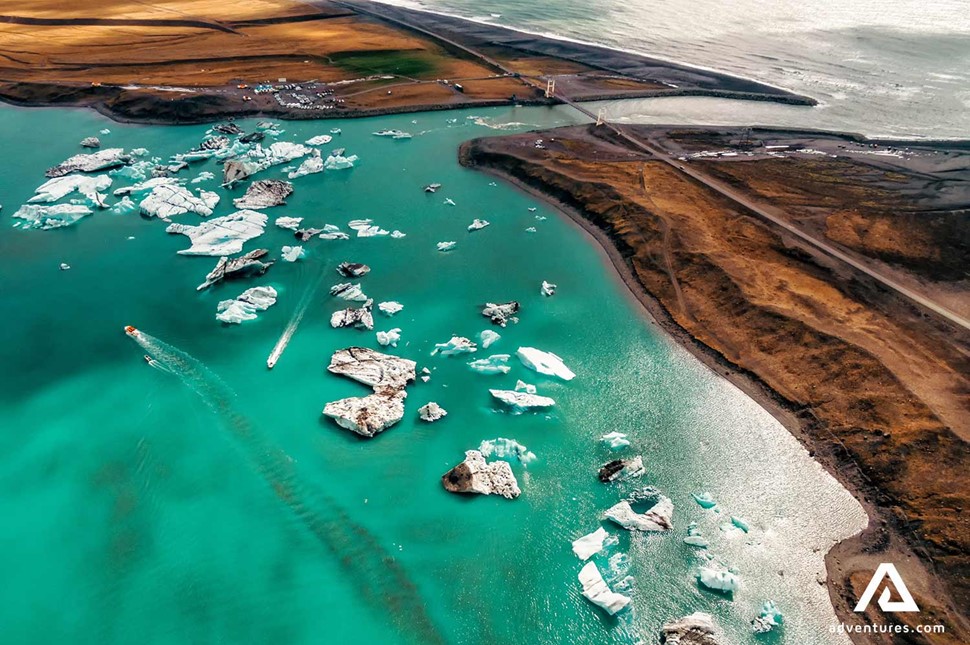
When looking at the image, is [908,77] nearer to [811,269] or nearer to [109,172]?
[811,269]

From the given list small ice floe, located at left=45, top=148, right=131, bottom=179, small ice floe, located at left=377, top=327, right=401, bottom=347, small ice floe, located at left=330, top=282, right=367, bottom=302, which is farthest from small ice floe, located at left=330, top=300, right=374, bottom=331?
small ice floe, located at left=45, top=148, right=131, bottom=179

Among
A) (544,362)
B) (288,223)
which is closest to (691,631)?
(544,362)

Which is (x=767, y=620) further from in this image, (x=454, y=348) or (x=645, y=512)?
(x=454, y=348)

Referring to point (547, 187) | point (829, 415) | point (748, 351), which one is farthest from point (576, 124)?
point (829, 415)

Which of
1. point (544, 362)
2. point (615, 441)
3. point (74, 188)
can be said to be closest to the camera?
point (615, 441)

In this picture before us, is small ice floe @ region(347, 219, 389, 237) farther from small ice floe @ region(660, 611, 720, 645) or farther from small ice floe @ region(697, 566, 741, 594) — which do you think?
small ice floe @ region(660, 611, 720, 645)

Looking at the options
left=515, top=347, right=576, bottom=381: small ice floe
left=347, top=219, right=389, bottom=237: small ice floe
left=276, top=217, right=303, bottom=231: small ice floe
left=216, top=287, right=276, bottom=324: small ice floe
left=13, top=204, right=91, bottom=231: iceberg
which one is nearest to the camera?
left=515, top=347, right=576, bottom=381: small ice floe
